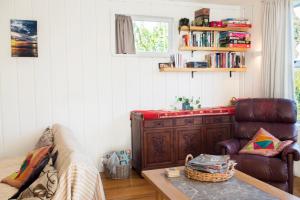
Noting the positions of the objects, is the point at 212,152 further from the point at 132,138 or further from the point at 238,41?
the point at 238,41

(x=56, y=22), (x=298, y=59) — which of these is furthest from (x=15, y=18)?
(x=298, y=59)

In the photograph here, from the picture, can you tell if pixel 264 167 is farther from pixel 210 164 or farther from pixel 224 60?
pixel 224 60

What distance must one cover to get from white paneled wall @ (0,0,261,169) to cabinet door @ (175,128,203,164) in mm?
595

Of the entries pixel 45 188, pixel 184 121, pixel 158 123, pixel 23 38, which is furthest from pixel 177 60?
pixel 45 188

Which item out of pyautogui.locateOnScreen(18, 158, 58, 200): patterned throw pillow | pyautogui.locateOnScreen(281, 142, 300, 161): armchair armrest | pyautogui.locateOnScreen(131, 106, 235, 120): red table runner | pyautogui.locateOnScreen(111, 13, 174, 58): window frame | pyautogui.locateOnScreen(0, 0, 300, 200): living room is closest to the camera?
pyautogui.locateOnScreen(18, 158, 58, 200): patterned throw pillow

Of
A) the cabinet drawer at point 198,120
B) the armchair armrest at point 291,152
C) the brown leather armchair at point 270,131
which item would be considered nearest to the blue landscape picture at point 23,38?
the cabinet drawer at point 198,120

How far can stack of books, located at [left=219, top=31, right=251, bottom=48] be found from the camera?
4360mm

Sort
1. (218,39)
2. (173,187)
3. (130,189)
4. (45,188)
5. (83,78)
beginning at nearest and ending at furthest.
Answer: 1. (45,188)
2. (173,187)
3. (130,189)
4. (83,78)
5. (218,39)

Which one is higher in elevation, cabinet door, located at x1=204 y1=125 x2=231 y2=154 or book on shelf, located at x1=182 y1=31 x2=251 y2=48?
book on shelf, located at x1=182 y1=31 x2=251 y2=48

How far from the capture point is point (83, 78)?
12.6 ft

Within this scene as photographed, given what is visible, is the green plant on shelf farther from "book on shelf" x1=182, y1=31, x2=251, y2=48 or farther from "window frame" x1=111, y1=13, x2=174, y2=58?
"book on shelf" x1=182, y1=31, x2=251, y2=48

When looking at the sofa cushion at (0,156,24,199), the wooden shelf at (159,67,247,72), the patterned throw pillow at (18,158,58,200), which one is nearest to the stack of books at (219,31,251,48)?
the wooden shelf at (159,67,247,72)

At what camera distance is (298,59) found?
12.6 feet

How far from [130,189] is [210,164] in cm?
146
